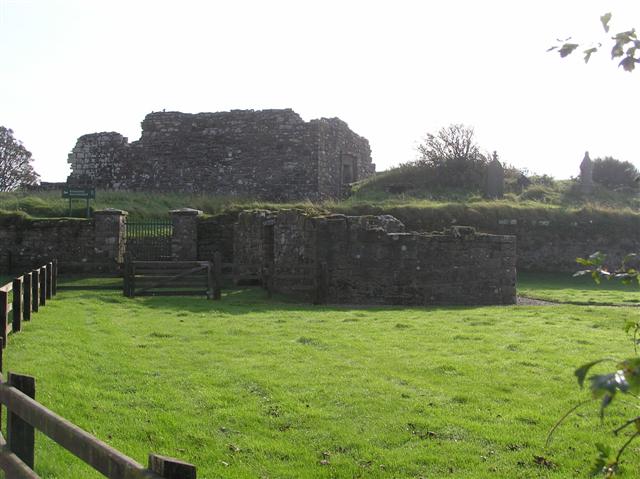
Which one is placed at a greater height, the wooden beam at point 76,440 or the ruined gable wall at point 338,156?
the ruined gable wall at point 338,156

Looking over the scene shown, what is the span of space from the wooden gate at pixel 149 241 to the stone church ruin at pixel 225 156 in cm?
574

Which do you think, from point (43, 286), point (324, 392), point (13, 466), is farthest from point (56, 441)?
point (43, 286)

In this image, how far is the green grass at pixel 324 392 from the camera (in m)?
5.85

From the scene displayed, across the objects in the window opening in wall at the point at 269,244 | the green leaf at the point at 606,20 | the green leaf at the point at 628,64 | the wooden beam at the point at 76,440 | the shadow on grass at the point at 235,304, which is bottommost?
the shadow on grass at the point at 235,304

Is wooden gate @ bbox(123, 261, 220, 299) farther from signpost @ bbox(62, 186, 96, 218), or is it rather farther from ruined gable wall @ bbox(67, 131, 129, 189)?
ruined gable wall @ bbox(67, 131, 129, 189)

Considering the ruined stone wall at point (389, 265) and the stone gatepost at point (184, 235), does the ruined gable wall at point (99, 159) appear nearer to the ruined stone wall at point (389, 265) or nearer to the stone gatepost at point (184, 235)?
the stone gatepost at point (184, 235)

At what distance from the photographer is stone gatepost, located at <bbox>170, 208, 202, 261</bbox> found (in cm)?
2250

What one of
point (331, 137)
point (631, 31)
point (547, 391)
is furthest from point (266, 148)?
point (631, 31)

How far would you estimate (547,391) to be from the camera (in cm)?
786

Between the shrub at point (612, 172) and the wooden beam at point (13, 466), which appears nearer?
the wooden beam at point (13, 466)

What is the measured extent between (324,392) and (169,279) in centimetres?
1082

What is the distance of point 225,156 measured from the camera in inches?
1147

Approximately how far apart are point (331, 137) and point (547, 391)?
73.2ft

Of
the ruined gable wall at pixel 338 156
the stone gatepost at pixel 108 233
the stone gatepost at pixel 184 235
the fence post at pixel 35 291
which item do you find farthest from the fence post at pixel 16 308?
the ruined gable wall at pixel 338 156
